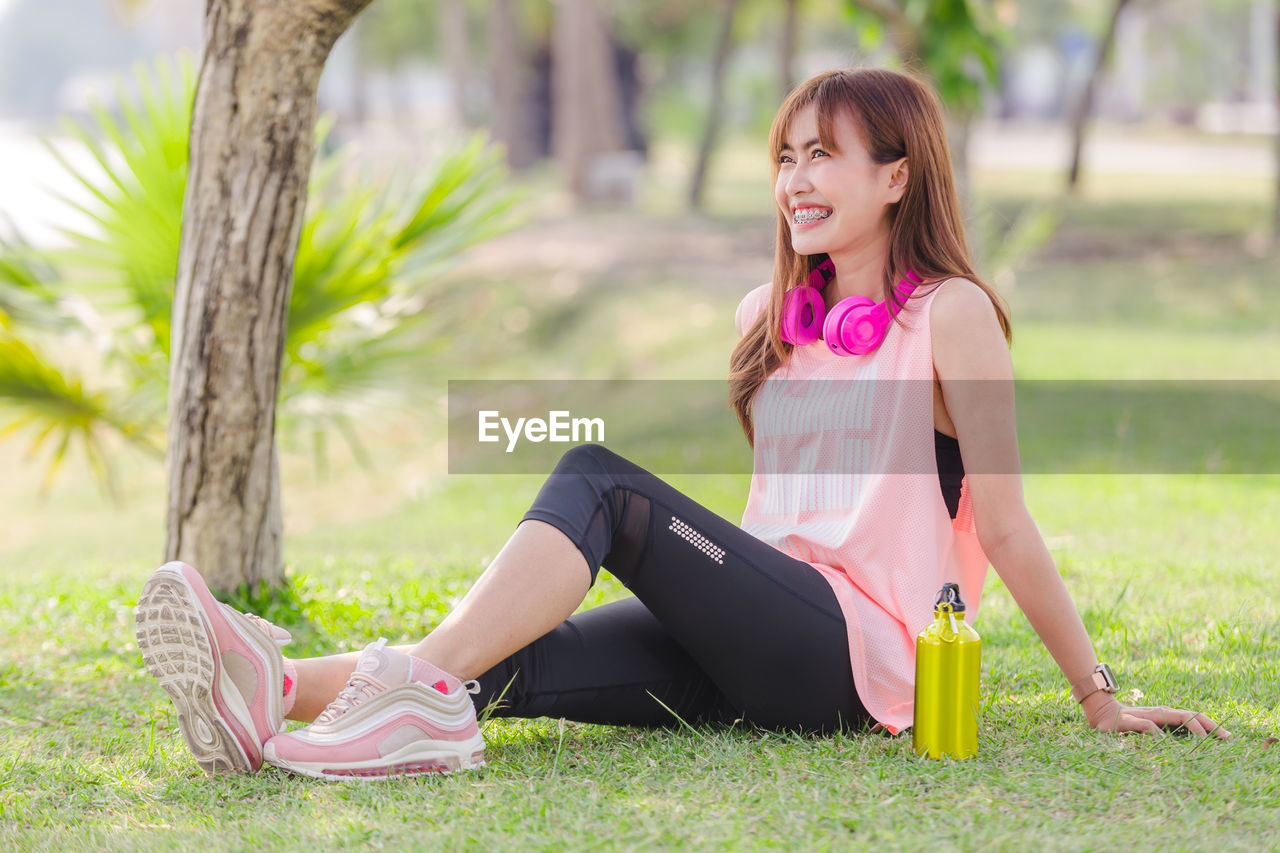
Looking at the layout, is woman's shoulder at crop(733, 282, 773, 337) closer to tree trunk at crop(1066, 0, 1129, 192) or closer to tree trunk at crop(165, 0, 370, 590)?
tree trunk at crop(165, 0, 370, 590)

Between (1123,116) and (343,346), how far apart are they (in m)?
48.1

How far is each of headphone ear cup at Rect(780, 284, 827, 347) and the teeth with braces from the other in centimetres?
15

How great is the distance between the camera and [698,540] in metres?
2.50

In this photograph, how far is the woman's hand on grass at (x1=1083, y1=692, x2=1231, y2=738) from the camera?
2580 millimetres

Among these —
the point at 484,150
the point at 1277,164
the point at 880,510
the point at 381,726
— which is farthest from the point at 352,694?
the point at 1277,164

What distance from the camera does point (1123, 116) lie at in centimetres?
4841

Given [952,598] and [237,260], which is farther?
[237,260]

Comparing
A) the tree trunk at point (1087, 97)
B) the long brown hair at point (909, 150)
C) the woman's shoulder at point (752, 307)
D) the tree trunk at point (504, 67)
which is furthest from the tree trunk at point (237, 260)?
the tree trunk at point (504, 67)

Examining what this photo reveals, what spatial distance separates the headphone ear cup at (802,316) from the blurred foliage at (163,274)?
7.00 feet

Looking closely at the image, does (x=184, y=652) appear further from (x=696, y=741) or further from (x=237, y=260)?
(x=237, y=260)

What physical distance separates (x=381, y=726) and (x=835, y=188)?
4.33 feet

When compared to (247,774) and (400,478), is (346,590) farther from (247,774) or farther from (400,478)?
(400,478)

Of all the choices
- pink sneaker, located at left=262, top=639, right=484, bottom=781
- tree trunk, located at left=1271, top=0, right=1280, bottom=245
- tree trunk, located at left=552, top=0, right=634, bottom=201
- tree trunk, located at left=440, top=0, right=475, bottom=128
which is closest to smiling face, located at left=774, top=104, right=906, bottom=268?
pink sneaker, located at left=262, top=639, right=484, bottom=781

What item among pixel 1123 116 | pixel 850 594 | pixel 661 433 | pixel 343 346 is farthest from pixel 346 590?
pixel 1123 116
